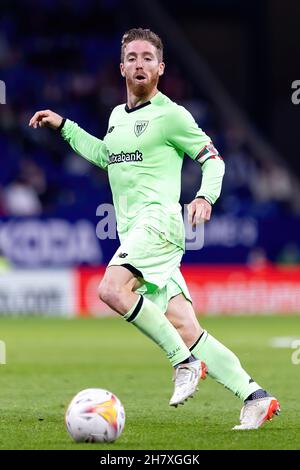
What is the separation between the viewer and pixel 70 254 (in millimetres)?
18875

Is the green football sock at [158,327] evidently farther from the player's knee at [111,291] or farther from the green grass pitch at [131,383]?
the green grass pitch at [131,383]

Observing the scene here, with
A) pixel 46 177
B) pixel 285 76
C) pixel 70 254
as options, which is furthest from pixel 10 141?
pixel 285 76

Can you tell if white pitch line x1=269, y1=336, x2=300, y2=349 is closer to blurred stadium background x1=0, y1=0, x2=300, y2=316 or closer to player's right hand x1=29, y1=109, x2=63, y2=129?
blurred stadium background x1=0, y1=0, x2=300, y2=316

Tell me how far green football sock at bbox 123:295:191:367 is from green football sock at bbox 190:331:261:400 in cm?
22

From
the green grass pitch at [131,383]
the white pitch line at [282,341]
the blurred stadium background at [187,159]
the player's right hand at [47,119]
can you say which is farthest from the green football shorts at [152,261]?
the blurred stadium background at [187,159]

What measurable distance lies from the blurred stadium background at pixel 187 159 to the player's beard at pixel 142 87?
1092 cm

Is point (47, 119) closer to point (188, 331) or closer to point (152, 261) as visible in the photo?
point (152, 261)

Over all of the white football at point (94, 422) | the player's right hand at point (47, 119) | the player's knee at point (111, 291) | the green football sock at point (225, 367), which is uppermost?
the player's right hand at point (47, 119)

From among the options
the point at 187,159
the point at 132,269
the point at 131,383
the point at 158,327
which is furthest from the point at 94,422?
the point at 187,159

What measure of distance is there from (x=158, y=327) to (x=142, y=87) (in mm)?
1454

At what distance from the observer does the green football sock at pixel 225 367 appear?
23.1 ft

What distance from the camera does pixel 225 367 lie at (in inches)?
278

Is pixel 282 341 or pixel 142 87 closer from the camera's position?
pixel 142 87

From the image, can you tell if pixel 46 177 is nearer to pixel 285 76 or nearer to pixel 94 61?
pixel 94 61
